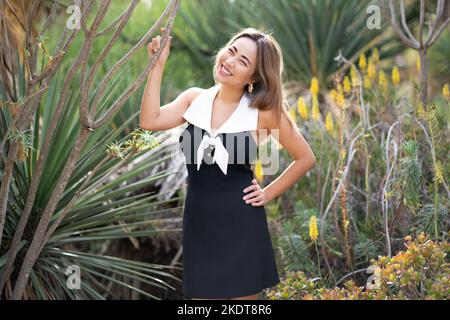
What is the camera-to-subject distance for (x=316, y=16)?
23.3 ft

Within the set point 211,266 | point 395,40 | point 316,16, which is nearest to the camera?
point 211,266

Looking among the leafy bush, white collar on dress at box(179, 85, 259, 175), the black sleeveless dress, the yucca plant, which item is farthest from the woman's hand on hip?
the yucca plant

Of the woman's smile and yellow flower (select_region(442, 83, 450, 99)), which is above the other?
yellow flower (select_region(442, 83, 450, 99))

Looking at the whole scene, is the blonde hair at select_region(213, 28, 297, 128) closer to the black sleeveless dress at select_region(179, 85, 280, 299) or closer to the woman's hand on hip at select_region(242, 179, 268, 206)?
the black sleeveless dress at select_region(179, 85, 280, 299)

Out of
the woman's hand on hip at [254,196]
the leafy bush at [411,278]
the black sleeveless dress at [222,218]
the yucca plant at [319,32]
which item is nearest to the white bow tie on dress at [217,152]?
the black sleeveless dress at [222,218]

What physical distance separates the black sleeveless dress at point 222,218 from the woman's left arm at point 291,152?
0.59 feet

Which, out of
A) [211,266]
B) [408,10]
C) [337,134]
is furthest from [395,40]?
[211,266]

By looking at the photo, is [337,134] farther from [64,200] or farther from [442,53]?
[442,53]

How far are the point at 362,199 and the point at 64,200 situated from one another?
1928mm

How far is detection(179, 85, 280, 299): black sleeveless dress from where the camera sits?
333cm

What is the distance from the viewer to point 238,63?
11.2ft

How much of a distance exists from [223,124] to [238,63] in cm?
28

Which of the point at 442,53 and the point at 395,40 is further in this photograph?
the point at 442,53

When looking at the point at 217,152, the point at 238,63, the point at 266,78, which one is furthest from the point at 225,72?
the point at 217,152
